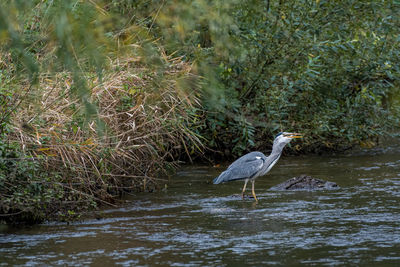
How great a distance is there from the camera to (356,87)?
54.0ft

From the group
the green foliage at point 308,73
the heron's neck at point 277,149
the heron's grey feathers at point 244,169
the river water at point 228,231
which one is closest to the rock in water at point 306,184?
the river water at point 228,231

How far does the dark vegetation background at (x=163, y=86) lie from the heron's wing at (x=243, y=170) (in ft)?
4.12

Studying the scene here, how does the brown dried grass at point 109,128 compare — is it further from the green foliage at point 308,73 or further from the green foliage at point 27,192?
the green foliage at point 308,73

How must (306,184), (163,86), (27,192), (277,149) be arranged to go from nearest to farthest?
(27,192) < (163,86) < (306,184) < (277,149)

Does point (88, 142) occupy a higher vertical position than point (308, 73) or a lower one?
lower

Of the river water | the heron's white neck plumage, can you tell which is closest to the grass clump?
the river water

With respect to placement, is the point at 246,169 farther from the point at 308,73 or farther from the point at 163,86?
the point at 308,73

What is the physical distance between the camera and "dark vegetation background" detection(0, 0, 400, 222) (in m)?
6.11

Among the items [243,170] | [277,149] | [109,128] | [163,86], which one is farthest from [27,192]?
[277,149]

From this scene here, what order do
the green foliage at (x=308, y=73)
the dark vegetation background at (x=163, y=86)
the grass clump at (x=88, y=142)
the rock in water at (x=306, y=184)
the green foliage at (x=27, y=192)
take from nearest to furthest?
the dark vegetation background at (x=163, y=86) → the green foliage at (x=27, y=192) → the grass clump at (x=88, y=142) → the rock in water at (x=306, y=184) → the green foliage at (x=308, y=73)

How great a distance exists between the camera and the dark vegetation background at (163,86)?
6113 mm

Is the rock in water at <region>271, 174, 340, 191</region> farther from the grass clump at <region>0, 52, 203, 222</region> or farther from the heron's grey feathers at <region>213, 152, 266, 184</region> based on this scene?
the grass clump at <region>0, 52, 203, 222</region>

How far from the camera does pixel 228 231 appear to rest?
840 centimetres

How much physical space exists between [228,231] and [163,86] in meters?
2.86
